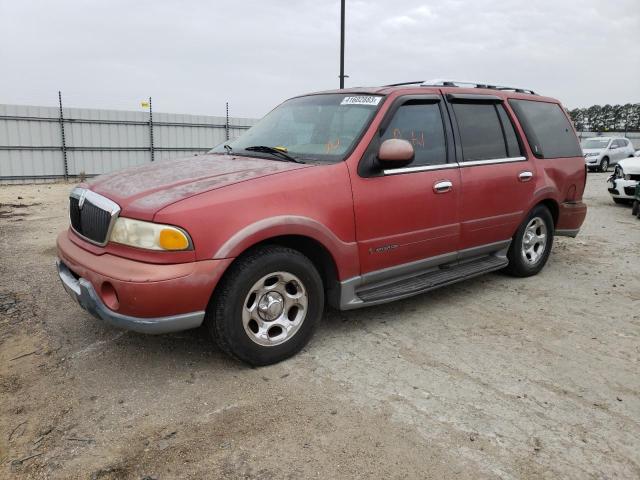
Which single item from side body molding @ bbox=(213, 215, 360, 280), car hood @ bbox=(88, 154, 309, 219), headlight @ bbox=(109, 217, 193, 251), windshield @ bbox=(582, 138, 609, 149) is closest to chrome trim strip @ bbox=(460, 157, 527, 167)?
side body molding @ bbox=(213, 215, 360, 280)

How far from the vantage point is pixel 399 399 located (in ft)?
9.18

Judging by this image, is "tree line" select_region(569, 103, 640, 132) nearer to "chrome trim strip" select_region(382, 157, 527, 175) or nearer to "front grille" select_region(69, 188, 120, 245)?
"chrome trim strip" select_region(382, 157, 527, 175)

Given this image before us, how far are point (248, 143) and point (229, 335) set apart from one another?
1.82 metres

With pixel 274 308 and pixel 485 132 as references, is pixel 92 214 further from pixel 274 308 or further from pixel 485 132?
pixel 485 132

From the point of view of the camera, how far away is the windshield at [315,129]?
3586mm

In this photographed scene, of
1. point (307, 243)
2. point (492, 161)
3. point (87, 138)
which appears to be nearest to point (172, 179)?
point (307, 243)

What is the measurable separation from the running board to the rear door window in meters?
0.94

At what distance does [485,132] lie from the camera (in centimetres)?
448

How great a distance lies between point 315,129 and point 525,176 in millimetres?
2183

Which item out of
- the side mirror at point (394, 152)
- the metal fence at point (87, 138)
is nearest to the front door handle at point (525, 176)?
the side mirror at point (394, 152)

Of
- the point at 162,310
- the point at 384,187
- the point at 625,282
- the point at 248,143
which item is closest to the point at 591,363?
the point at 384,187

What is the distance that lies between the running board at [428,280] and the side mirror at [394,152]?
0.92 metres

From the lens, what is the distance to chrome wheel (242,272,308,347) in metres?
3.02

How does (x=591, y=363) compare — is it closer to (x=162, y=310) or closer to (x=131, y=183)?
(x=162, y=310)
